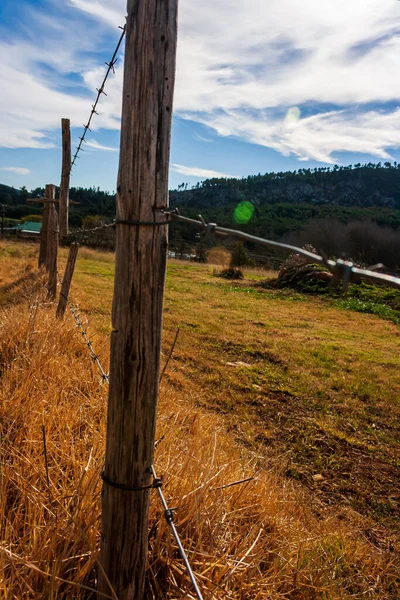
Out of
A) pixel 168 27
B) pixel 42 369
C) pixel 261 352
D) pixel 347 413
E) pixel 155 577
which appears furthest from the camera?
pixel 261 352

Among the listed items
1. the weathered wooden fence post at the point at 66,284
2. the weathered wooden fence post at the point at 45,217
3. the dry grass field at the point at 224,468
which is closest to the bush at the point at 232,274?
the weathered wooden fence post at the point at 45,217

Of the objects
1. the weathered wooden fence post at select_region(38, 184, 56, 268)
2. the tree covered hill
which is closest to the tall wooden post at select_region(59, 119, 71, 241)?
the weathered wooden fence post at select_region(38, 184, 56, 268)

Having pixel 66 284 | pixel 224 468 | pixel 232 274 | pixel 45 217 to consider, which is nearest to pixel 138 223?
pixel 224 468

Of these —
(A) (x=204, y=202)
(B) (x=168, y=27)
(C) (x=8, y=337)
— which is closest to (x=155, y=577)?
(B) (x=168, y=27)

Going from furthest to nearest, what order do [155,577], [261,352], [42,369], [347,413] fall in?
[261,352], [347,413], [42,369], [155,577]

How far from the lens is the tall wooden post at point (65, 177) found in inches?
226

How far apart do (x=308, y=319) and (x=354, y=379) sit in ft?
14.3

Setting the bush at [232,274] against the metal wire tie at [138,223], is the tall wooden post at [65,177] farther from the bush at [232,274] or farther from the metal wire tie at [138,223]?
the bush at [232,274]

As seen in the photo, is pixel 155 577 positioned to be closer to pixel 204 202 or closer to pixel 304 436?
pixel 304 436

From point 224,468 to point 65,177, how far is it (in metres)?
4.83

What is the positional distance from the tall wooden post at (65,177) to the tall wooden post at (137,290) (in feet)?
13.9

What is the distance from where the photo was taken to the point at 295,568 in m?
2.04

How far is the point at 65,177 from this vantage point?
589 cm

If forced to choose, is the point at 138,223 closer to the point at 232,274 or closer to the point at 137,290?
the point at 137,290
